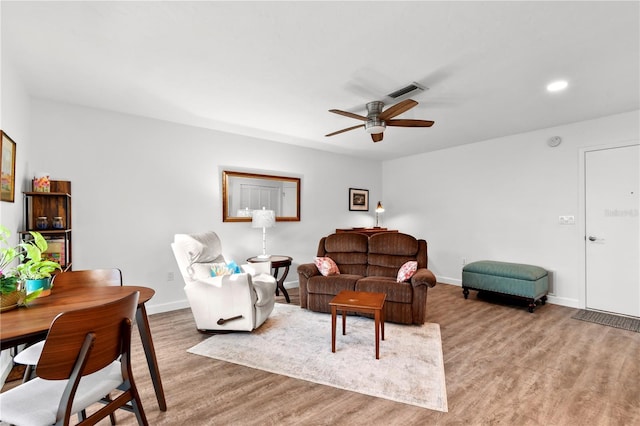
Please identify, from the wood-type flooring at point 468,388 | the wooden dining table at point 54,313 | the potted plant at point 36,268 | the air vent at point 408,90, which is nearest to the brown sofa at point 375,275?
the wood-type flooring at point 468,388

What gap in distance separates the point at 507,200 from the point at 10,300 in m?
5.55

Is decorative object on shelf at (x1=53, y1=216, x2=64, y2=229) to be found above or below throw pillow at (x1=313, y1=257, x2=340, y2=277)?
above

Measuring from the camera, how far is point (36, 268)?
1559 millimetres

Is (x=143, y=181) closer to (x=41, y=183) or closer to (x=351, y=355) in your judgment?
(x=41, y=183)

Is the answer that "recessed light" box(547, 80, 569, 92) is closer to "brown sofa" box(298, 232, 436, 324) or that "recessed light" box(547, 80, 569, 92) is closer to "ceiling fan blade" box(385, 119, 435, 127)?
"ceiling fan blade" box(385, 119, 435, 127)

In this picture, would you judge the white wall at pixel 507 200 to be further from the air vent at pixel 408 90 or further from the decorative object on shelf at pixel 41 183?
the decorative object on shelf at pixel 41 183

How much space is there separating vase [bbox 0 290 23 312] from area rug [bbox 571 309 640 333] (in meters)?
5.11

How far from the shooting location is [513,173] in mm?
4668

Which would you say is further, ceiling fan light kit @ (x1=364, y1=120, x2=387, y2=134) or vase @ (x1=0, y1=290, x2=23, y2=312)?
ceiling fan light kit @ (x1=364, y1=120, x2=387, y2=134)

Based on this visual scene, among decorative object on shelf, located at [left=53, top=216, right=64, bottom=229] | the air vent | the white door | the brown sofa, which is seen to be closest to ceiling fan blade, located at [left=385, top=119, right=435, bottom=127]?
the air vent

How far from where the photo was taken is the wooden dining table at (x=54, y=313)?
1.15m

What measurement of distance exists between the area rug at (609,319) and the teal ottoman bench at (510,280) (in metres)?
0.45

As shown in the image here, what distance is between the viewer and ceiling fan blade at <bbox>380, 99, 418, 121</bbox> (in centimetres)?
263

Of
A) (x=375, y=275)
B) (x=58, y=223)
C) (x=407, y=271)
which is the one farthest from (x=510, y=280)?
(x=58, y=223)
